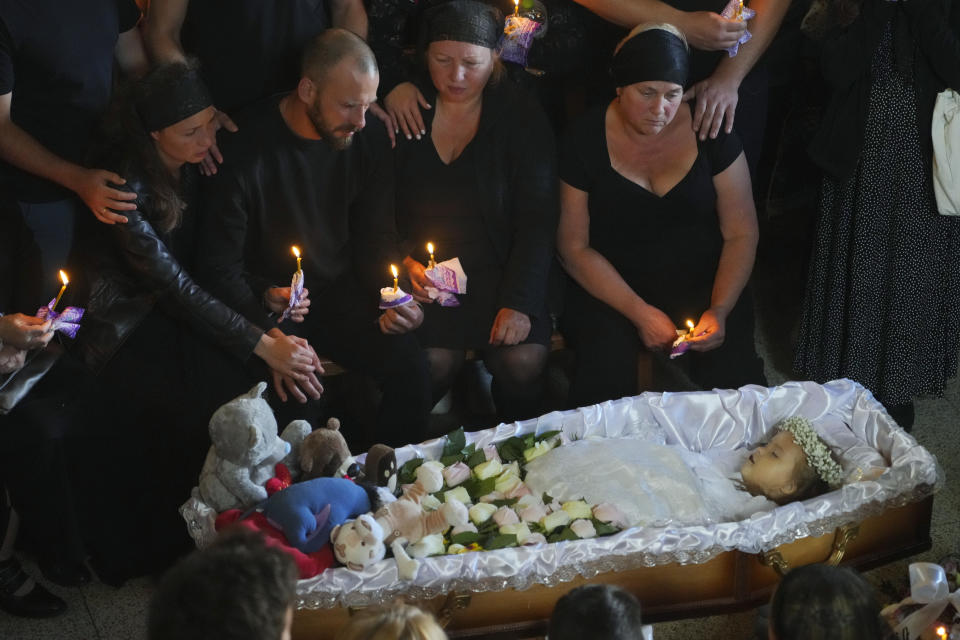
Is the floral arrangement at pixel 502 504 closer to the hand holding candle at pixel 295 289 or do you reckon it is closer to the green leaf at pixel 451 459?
the green leaf at pixel 451 459

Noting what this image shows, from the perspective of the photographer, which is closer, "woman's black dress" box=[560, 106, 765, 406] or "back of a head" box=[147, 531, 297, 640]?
"back of a head" box=[147, 531, 297, 640]

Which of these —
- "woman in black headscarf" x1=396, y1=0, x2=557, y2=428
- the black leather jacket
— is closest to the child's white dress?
"woman in black headscarf" x1=396, y1=0, x2=557, y2=428

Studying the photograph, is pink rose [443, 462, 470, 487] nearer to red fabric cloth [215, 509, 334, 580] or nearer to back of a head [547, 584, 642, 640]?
red fabric cloth [215, 509, 334, 580]

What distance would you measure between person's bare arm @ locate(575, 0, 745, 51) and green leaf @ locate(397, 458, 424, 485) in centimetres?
171

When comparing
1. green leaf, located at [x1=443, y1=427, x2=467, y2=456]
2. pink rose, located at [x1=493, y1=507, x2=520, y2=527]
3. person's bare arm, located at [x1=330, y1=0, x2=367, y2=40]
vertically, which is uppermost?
person's bare arm, located at [x1=330, y1=0, x2=367, y2=40]

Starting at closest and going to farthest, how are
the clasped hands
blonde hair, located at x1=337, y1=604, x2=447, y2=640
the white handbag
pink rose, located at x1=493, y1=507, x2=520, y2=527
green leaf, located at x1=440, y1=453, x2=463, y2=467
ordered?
blonde hair, located at x1=337, y1=604, x2=447, y2=640 < pink rose, located at x1=493, y1=507, x2=520, y2=527 < green leaf, located at x1=440, y1=453, x2=463, y2=467 < the white handbag < the clasped hands

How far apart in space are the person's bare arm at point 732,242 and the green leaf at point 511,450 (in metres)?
0.80

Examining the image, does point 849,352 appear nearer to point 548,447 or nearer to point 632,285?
point 632,285

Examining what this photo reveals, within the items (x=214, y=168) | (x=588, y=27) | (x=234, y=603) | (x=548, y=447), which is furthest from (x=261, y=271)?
(x=234, y=603)

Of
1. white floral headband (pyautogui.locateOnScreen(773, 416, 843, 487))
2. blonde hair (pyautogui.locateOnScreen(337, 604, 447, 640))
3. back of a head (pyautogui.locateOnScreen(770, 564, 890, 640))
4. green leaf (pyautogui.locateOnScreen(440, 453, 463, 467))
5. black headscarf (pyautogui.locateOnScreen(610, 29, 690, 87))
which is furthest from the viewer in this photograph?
black headscarf (pyautogui.locateOnScreen(610, 29, 690, 87))

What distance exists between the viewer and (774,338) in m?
4.71

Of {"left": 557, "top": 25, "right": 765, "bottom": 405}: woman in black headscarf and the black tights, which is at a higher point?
{"left": 557, "top": 25, "right": 765, "bottom": 405}: woman in black headscarf

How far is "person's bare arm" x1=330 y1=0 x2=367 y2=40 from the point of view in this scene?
3.78 m

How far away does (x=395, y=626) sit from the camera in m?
2.18
